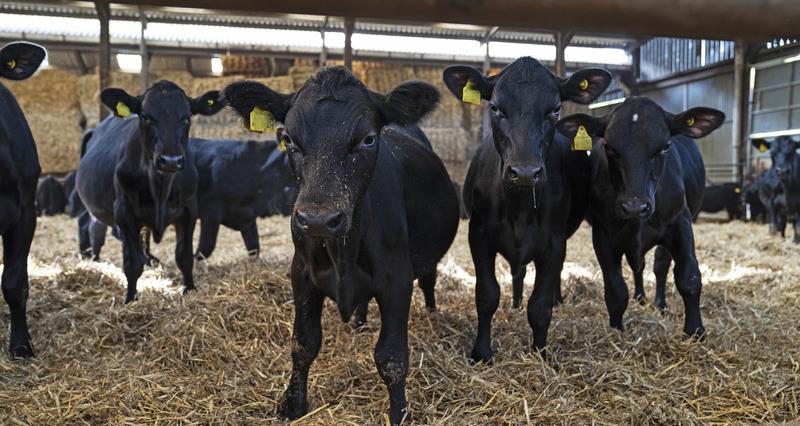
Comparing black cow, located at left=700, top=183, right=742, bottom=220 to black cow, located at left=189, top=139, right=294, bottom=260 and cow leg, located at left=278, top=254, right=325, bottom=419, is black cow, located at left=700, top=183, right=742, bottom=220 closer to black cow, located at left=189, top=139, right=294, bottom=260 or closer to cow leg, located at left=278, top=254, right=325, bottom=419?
black cow, located at left=189, top=139, right=294, bottom=260

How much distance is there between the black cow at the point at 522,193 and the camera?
3.89 metres

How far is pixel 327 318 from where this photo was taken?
4805 millimetres

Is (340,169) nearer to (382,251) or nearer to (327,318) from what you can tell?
(382,251)

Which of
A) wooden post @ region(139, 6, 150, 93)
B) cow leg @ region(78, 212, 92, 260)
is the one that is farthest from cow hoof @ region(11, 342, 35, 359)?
wooden post @ region(139, 6, 150, 93)

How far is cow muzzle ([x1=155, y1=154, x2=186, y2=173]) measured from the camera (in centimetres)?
538

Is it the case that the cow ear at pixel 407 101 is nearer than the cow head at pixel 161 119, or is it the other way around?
the cow ear at pixel 407 101

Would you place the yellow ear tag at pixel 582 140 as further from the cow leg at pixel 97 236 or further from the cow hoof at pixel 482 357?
the cow leg at pixel 97 236

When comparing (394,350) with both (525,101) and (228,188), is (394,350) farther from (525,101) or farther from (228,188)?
(228,188)

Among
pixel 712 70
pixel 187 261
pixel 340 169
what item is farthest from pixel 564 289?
pixel 712 70

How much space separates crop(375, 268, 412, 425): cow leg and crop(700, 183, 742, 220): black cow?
54.0 ft

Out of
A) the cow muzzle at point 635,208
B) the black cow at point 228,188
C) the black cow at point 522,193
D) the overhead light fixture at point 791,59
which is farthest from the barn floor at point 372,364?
the overhead light fixture at point 791,59

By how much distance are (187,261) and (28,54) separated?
9.05 feet

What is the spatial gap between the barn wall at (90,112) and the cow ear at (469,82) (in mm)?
13842

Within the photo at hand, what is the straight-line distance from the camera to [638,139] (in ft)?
14.1
